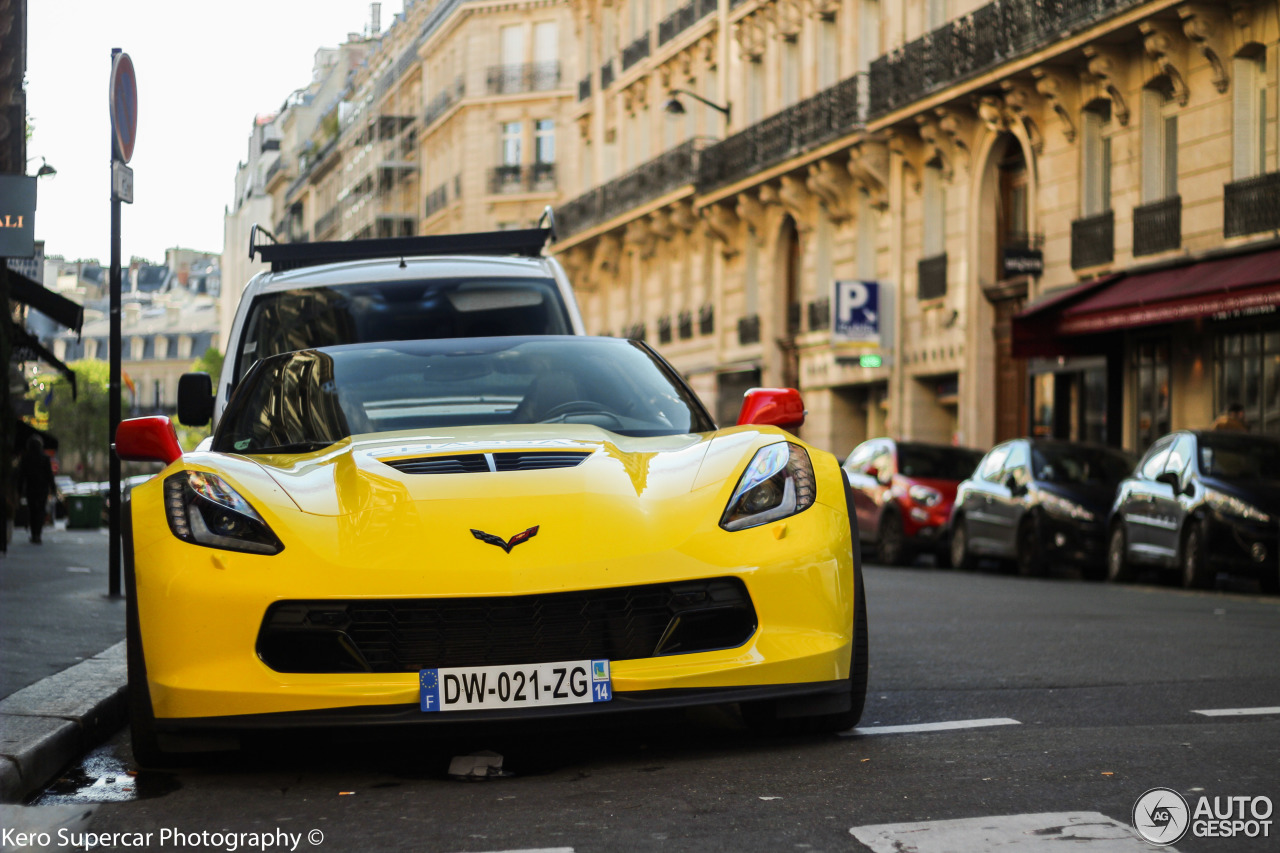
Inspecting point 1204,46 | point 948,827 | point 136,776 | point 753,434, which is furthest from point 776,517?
point 1204,46

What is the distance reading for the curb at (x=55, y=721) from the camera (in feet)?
18.2

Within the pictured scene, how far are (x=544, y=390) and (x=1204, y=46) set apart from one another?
780 inches

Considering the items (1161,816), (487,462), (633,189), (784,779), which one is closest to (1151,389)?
(487,462)

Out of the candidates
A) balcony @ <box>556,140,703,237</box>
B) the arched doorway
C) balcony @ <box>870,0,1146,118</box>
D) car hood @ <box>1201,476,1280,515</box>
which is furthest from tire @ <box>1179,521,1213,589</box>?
balcony @ <box>556,140,703,237</box>

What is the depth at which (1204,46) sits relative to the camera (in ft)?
81.4

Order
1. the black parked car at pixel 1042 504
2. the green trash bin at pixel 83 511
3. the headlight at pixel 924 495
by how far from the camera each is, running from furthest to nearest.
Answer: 1. the green trash bin at pixel 83 511
2. the headlight at pixel 924 495
3. the black parked car at pixel 1042 504

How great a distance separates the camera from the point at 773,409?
22.3 feet

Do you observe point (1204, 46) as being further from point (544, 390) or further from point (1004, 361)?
point (544, 390)

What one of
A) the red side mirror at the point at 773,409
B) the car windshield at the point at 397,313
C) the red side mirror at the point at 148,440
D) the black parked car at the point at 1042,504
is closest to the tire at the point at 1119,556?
the black parked car at the point at 1042,504

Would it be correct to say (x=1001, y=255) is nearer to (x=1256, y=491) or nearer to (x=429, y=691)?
(x=1256, y=491)

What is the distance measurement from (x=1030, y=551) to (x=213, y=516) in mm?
15288

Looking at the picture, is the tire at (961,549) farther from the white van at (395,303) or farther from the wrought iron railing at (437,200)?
the wrought iron railing at (437,200)

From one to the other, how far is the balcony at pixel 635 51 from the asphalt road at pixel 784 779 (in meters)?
44.2

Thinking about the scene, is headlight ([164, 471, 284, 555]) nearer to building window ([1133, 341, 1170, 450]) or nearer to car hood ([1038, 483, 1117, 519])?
car hood ([1038, 483, 1117, 519])
